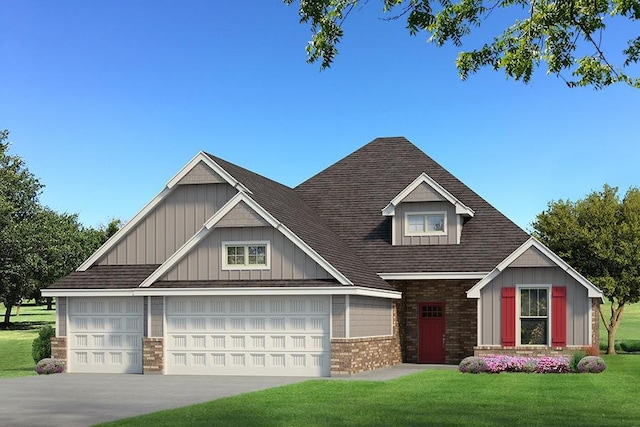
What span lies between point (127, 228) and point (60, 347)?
461 cm

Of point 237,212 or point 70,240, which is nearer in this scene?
point 237,212

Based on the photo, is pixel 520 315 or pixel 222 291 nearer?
pixel 222 291

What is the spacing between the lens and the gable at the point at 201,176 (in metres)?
31.9

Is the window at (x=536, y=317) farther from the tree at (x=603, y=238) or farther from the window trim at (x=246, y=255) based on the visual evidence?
the tree at (x=603, y=238)

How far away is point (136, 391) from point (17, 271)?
42610mm

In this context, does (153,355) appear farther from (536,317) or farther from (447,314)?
(536,317)

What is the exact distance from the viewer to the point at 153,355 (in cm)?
2989

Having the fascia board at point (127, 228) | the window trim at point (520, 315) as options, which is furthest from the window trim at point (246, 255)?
the window trim at point (520, 315)

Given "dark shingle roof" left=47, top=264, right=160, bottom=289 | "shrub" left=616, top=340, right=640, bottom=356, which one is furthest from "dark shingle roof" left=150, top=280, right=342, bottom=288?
"shrub" left=616, top=340, right=640, bottom=356

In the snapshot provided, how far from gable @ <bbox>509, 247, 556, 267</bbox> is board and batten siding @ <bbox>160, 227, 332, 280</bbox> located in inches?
269

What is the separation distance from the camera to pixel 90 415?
59.2ft

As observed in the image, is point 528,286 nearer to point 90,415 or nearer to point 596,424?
point 596,424

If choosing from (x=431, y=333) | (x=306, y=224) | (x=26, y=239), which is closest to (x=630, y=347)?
(x=431, y=333)

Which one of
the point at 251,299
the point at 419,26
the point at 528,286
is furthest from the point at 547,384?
the point at 419,26
